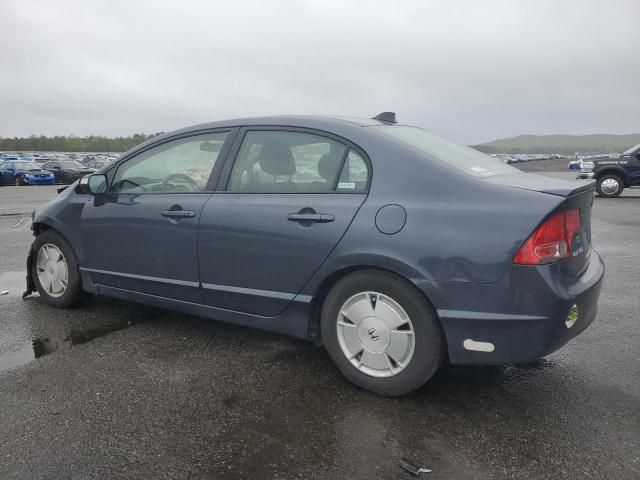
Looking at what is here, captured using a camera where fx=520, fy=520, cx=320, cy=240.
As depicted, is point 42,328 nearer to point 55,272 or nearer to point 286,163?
point 55,272

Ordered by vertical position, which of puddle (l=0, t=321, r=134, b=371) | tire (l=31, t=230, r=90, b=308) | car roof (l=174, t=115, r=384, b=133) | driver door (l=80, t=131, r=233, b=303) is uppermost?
car roof (l=174, t=115, r=384, b=133)

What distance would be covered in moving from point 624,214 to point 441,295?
11220 millimetres

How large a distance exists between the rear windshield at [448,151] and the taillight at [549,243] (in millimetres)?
501

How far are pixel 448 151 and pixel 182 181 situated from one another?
1809 millimetres

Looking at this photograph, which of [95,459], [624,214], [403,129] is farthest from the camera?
[624,214]

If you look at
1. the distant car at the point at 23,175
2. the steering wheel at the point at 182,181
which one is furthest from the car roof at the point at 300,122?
the distant car at the point at 23,175

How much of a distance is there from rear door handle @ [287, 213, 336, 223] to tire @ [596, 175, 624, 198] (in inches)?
654

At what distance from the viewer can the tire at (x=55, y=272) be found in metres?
4.26

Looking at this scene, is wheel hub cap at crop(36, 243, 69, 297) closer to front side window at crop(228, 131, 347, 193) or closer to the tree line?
front side window at crop(228, 131, 347, 193)

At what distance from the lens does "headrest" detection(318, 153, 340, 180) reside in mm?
3027

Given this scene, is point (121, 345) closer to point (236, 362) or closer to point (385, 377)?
point (236, 362)

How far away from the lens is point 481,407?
109 inches

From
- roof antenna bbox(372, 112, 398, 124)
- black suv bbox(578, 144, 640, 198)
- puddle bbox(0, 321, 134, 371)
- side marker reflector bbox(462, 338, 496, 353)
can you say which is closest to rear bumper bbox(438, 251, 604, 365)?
side marker reflector bbox(462, 338, 496, 353)

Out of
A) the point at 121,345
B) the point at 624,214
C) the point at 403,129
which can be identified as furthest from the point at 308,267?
the point at 624,214
